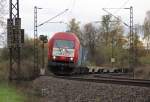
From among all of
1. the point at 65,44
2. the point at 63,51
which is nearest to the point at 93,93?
the point at 63,51

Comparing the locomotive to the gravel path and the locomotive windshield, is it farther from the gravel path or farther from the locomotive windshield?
the gravel path

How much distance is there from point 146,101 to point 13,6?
22019 millimetres

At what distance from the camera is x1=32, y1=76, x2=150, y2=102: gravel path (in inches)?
650

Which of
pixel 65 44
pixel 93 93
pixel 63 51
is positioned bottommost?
pixel 93 93

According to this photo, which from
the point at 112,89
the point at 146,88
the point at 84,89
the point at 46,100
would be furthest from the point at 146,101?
the point at 46,100

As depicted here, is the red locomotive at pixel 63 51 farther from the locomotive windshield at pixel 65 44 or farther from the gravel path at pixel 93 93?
the gravel path at pixel 93 93

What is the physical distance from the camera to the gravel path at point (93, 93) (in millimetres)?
16505

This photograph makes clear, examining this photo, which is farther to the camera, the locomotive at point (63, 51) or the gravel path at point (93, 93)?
the locomotive at point (63, 51)

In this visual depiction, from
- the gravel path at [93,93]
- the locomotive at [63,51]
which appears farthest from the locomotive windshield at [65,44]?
the gravel path at [93,93]

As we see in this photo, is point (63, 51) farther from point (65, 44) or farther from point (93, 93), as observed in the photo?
point (93, 93)

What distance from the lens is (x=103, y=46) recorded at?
112 metres

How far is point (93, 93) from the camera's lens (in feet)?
66.3

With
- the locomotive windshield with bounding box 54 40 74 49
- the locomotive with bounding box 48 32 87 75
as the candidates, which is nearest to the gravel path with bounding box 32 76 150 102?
the locomotive with bounding box 48 32 87 75

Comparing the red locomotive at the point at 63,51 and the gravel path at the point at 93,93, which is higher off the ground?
the red locomotive at the point at 63,51
